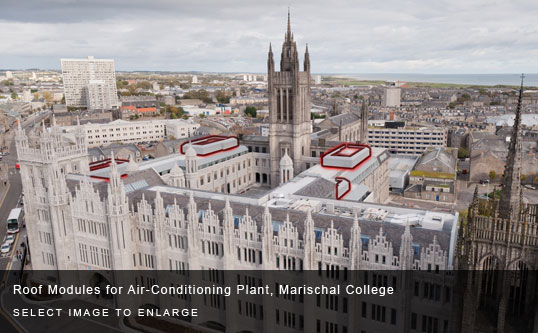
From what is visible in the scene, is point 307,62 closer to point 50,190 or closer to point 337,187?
point 337,187

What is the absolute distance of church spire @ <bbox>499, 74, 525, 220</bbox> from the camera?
102 ft

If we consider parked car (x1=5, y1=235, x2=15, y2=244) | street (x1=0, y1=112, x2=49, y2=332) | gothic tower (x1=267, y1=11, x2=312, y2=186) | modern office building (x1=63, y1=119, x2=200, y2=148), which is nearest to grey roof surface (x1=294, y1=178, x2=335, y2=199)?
gothic tower (x1=267, y1=11, x2=312, y2=186)

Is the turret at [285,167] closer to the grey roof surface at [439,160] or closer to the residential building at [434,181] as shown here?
the residential building at [434,181]

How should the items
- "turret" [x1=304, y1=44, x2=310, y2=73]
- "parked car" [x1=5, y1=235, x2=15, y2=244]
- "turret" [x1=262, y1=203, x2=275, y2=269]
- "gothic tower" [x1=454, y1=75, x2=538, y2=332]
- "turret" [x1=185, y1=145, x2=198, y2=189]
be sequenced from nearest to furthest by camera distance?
"gothic tower" [x1=454, y1=75, x2=538, y2=332], "turret" [x1=262, y1=203, x2=275, y2=269], "turret" [x1=185, y1=145, x2=198, y2=189], "parked car" [x1=5, y1=235, x2=15, y2=244], "turret" [x1=304, y1=44, x2=310, y2=73]

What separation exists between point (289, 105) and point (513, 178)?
234 feet

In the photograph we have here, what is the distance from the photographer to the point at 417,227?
155 feet

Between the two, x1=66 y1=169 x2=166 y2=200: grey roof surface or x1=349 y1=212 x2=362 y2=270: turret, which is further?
x1=66 y1=169 x2=166 y2=200: grey roof surface

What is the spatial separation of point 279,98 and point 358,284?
63.0m

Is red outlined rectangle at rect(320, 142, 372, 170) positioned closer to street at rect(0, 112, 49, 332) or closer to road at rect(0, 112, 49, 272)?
street at rect(0, 112, 49, 332)

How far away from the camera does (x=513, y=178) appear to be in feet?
102

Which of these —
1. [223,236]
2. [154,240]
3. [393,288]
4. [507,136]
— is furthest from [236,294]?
[507,136]

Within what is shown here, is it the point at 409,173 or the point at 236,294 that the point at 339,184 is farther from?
the point at 409,173

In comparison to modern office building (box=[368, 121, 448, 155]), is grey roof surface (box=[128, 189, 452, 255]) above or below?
above

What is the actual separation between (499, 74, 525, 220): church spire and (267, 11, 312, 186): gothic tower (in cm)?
6626
